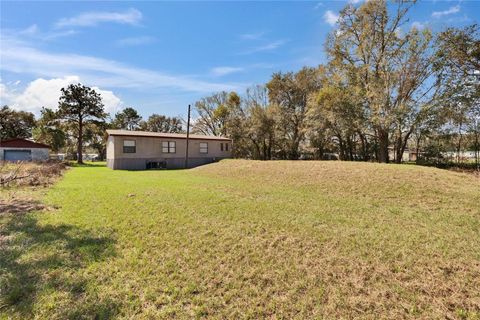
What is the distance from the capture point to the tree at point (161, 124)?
49.9m

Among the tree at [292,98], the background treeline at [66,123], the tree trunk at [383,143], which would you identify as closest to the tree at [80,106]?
the background treeline at [66,123]

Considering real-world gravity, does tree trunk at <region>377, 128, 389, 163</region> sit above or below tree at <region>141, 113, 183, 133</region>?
below

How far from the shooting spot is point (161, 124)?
50.5m

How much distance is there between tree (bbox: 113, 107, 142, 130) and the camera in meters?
48.8

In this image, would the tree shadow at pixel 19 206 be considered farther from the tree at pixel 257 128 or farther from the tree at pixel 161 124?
the tree at pixel 161 124

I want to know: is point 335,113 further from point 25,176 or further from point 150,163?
point 25,176

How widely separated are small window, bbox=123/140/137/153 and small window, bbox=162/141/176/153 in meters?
2.59

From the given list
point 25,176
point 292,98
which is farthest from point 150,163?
point 292,98

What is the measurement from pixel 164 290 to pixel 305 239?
2.73m

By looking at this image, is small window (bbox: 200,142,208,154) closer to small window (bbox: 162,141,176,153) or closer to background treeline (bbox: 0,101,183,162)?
small window (bbox: 162,141,176,153)

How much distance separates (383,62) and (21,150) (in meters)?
35.0

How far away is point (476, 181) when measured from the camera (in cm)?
901

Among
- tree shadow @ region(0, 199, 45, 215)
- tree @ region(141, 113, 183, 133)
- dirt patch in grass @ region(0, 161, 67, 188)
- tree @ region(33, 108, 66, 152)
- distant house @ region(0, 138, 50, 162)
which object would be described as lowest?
tree shadow @ region(0, 199, 45, 215)

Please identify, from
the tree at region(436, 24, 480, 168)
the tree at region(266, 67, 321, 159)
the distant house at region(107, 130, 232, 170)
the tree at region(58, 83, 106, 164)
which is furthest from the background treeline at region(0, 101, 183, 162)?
the tree at region(436, 24, 480, 168)
